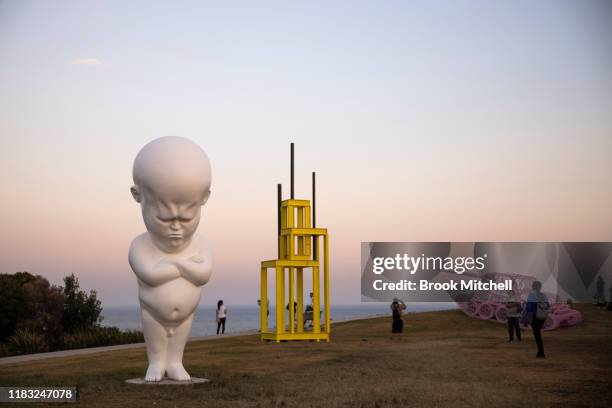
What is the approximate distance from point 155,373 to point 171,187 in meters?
2.75

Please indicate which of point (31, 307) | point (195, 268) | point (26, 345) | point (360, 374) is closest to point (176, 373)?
point (195, 268)

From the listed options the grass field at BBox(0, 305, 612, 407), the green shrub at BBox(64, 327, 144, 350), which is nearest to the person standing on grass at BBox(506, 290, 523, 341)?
the grass field at BBox(0, 305, 612, 407)

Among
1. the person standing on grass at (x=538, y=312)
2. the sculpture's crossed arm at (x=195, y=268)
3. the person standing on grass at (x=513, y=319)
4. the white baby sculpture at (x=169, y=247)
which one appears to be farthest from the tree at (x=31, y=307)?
the sculpture's crossed arm at (x=195, y=268)

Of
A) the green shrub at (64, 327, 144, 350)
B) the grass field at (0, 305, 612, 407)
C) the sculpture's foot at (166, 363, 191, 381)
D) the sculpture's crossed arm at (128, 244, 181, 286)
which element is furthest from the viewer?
the green shrub at (64, 327, 144, 350)

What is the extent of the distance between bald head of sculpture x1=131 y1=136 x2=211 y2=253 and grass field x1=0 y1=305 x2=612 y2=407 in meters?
2.11

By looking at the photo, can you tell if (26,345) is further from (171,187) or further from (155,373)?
(171,187)

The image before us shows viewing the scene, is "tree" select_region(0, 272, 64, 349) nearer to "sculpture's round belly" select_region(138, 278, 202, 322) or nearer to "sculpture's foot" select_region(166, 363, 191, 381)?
"sculpture's foot" select_region(166, 363, 191, 381)

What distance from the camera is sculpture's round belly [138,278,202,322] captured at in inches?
432

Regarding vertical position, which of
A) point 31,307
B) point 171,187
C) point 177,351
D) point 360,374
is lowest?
point 360,374

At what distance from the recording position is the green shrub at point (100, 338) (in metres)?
21.4

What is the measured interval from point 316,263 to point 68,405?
11702 mm

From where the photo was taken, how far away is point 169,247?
11.0m

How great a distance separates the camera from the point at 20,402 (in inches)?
377

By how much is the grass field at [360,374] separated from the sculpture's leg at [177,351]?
52 centimetres
